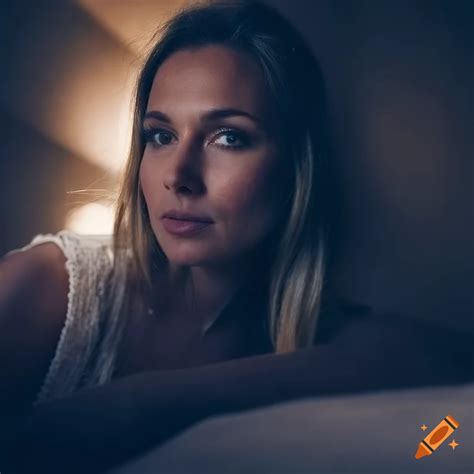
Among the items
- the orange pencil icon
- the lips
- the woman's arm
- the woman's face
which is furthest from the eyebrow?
the orange pencil icon

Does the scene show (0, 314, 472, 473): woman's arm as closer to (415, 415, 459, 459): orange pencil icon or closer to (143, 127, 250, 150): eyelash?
(415, 415, 459, 459): orange pencil icon

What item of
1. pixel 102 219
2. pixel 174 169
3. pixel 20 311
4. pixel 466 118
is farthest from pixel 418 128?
pixel 20 311

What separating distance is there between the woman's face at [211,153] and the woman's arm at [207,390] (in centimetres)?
15

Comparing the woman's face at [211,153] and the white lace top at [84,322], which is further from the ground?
the woman's face at [211,153]

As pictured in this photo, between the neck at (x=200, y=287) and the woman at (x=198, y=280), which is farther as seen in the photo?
the neck at (x=200, y=287)

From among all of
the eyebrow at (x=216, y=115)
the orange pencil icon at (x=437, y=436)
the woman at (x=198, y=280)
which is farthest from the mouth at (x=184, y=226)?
the orange pencil icon at (x=437, y=436)

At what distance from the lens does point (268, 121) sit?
588 millimetres

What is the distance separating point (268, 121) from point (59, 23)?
0.27 metres

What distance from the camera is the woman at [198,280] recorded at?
54 centimetres

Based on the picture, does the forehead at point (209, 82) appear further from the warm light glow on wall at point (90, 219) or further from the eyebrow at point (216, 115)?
the warm light glow on wall at point (90, 219)

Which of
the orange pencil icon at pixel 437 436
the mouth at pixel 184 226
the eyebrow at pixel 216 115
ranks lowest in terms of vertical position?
the orange pencil icon at pixel 437 436

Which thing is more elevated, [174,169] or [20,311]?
[174,169]

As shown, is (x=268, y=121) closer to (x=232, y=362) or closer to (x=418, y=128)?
(x=418, y=128)

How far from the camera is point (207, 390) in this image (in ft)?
1.77
